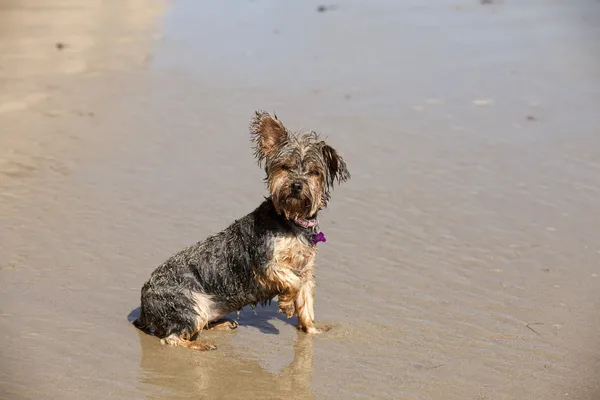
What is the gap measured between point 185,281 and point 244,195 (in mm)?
2831

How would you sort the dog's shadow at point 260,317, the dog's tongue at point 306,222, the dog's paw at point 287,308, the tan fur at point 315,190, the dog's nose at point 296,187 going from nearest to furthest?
the dog's nose at point 296,187 < the tan fur at point 315,190 < the dog's tongue at point 306,222 < the dog's paw at point 287,308 < the dog's shadow at point 260,317

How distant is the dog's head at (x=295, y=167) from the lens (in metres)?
7.03

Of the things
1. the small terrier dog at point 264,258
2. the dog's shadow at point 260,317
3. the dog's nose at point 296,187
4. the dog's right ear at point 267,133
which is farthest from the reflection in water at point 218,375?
the dog's right ear at point 267,133

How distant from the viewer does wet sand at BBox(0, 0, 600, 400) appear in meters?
6.84

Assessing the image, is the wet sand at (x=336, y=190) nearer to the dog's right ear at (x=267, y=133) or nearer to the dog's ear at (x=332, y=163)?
the dog's ear at (x=332, y=163)

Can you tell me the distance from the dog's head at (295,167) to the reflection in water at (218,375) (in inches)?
40.4

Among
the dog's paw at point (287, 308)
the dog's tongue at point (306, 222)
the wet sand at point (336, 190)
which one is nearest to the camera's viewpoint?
the wet sand at point (336, 190)

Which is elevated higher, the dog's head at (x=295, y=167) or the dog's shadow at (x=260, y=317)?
the dog's head at (x=295, y=167)

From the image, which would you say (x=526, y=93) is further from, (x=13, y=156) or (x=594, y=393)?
(x=594, y=393)

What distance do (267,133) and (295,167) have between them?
36cm

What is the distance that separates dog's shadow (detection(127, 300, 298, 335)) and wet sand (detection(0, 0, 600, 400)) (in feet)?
0.15

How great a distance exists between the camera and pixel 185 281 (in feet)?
24.4

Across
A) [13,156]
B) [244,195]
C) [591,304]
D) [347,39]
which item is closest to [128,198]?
[244,195]

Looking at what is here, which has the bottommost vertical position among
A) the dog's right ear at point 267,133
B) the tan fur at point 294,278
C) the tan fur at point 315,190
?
the tan fur at point 294,278
